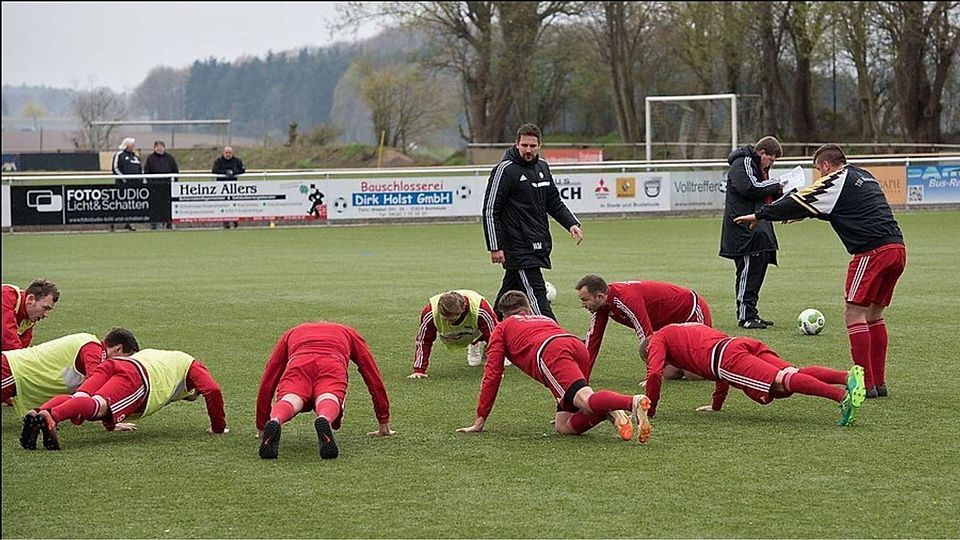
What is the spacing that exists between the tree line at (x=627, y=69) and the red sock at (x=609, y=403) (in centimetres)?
3209

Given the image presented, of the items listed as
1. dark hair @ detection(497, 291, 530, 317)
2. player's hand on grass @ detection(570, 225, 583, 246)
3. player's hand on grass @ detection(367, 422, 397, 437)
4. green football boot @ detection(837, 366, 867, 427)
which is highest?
player's hand on grass @ detection(570, 225, 583, 246)

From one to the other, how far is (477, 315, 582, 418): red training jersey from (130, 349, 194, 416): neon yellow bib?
5.61 feet

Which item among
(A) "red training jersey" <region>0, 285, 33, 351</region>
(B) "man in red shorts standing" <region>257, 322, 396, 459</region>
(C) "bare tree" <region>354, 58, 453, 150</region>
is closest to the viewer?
(B) "man in red shorts standing" <region>257, 322, 396, 459</region>

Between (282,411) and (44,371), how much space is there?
1.67 m

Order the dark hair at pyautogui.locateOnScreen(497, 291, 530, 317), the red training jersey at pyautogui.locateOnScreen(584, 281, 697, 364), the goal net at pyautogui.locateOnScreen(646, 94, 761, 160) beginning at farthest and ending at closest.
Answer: the goal net at pyautogui.locateOnScreen(646, 94, 761, 160)
the red training jersey at pyautogui.locateOnScreen(584, 281, 697, 364)
the dark hair at pyautogui.locateOnScreen(497, 291, 530, 317)

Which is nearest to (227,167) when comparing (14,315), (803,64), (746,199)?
(746,199)

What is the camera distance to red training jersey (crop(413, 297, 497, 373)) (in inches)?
351

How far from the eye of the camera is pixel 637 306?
28.5 ft

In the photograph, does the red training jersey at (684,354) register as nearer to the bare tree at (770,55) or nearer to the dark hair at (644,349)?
the dark hair at (644,349)

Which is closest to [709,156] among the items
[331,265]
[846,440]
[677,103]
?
[677,103]

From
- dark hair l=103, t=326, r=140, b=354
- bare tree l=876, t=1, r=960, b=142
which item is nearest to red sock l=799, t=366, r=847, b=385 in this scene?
dark hair l=103, t=326, r=140, b=354

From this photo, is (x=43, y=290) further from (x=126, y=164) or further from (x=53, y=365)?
(x=126, y=164)

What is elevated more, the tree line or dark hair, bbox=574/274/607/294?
the tree line

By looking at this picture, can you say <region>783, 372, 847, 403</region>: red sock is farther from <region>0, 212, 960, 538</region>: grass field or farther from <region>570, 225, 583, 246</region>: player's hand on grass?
<region>570, 225, 583, 246</region>: player's hand on grass
